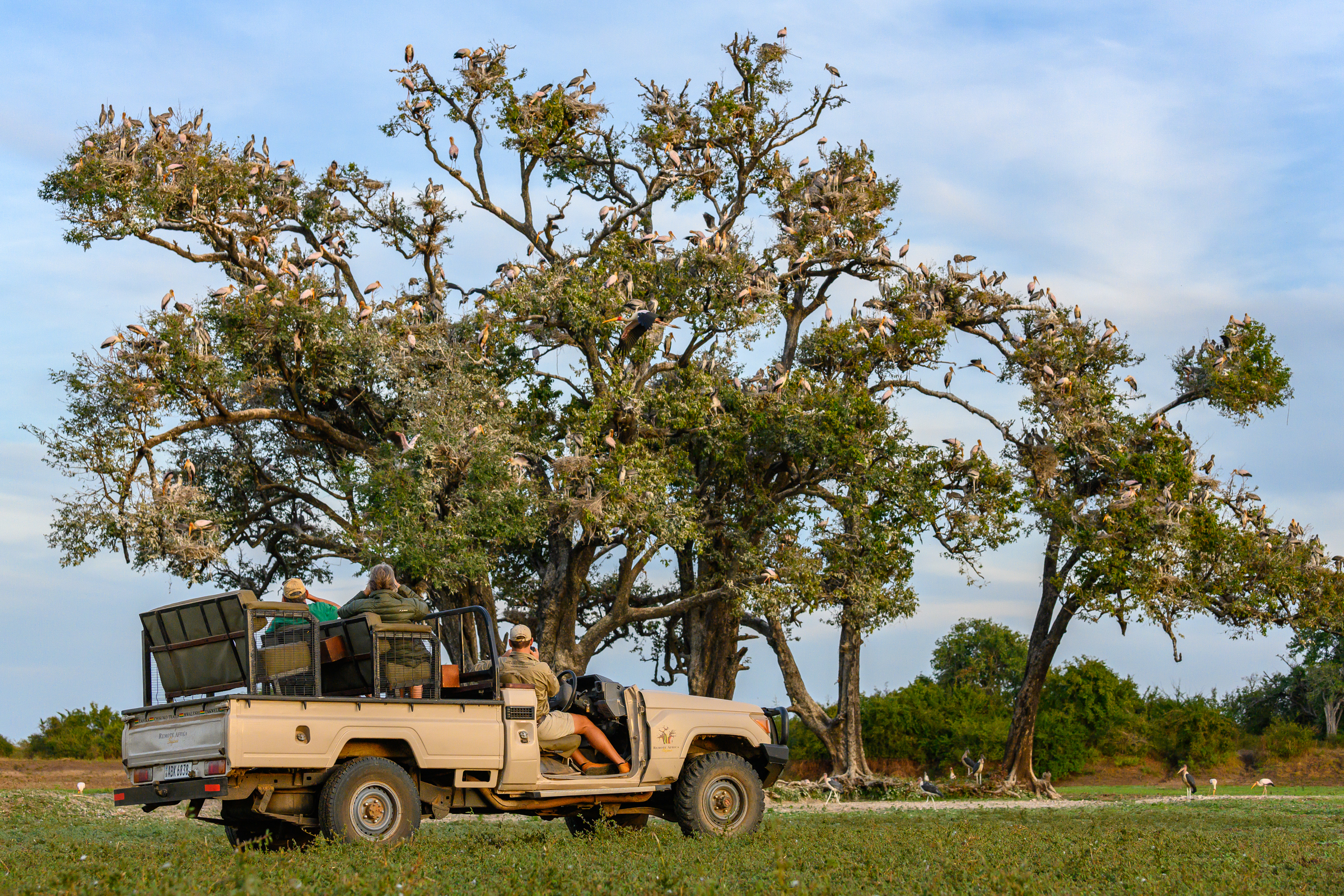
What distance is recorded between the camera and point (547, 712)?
11.2 meters

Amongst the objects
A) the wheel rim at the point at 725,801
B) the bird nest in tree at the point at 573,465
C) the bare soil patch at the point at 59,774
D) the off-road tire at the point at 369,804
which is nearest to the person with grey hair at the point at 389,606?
the off-road tire at the point at 369,804

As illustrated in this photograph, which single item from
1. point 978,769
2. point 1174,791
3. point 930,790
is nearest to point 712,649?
point 930,790

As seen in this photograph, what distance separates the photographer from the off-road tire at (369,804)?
9703 millimetres

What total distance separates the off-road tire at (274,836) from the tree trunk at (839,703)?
1634 cm

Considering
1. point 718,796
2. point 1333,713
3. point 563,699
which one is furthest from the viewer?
point 1333,713

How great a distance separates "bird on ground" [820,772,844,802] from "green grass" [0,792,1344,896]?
10.2m

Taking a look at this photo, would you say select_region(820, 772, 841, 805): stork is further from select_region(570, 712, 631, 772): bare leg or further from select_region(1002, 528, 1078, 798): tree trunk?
select_region(570, 712, 631, 772): bare leg

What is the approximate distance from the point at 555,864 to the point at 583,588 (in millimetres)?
17639

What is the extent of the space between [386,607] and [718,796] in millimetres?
3706

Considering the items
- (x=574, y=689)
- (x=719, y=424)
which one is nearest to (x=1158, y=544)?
(x=719, y=424)

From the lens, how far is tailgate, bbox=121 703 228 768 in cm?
942

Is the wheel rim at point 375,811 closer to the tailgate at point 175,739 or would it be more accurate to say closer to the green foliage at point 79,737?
the tailgate at point 175,739

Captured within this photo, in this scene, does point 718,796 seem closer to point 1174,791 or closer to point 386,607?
point 386,607

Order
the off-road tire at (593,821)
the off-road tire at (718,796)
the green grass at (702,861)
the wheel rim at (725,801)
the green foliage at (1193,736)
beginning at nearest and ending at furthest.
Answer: the green grass at (702,861) → the off-road tire at (718,796) → the wheel rim at (725,801) → the off-road tire at (593,821) → the green foliage at (1193,736)
